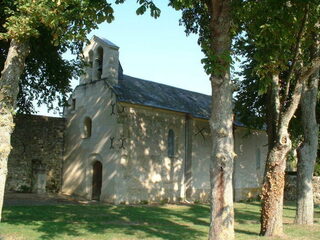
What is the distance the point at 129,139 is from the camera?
2097 cm

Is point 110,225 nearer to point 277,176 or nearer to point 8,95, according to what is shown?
point 8,95

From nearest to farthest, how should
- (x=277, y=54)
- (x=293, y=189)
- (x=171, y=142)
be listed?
(x=277, y=54) < (x=171, y=142) < (x=293, y=189)

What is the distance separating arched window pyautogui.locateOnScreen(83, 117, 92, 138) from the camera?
77.7 feet

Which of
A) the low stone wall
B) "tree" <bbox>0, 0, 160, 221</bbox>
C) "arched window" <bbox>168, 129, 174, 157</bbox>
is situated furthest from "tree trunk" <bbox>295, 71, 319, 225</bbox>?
the low stone wall

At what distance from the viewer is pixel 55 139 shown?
976 inches

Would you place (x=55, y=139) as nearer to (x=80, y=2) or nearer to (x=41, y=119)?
(x=41, y=119)

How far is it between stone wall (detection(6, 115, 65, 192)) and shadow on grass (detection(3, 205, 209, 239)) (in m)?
6.89

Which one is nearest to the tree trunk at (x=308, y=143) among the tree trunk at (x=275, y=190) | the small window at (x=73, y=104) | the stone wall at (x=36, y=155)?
the tree trunk at (x=275, y=190)

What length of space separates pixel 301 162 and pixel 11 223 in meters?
10.1

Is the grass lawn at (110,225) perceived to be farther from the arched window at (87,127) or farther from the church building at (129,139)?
the arched window at (87,127)

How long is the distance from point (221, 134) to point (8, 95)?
215 inches

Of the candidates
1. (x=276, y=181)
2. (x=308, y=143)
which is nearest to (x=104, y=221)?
(x=276, y=181)

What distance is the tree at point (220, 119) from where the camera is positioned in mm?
8586

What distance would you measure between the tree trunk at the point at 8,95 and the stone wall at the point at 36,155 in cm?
1339
